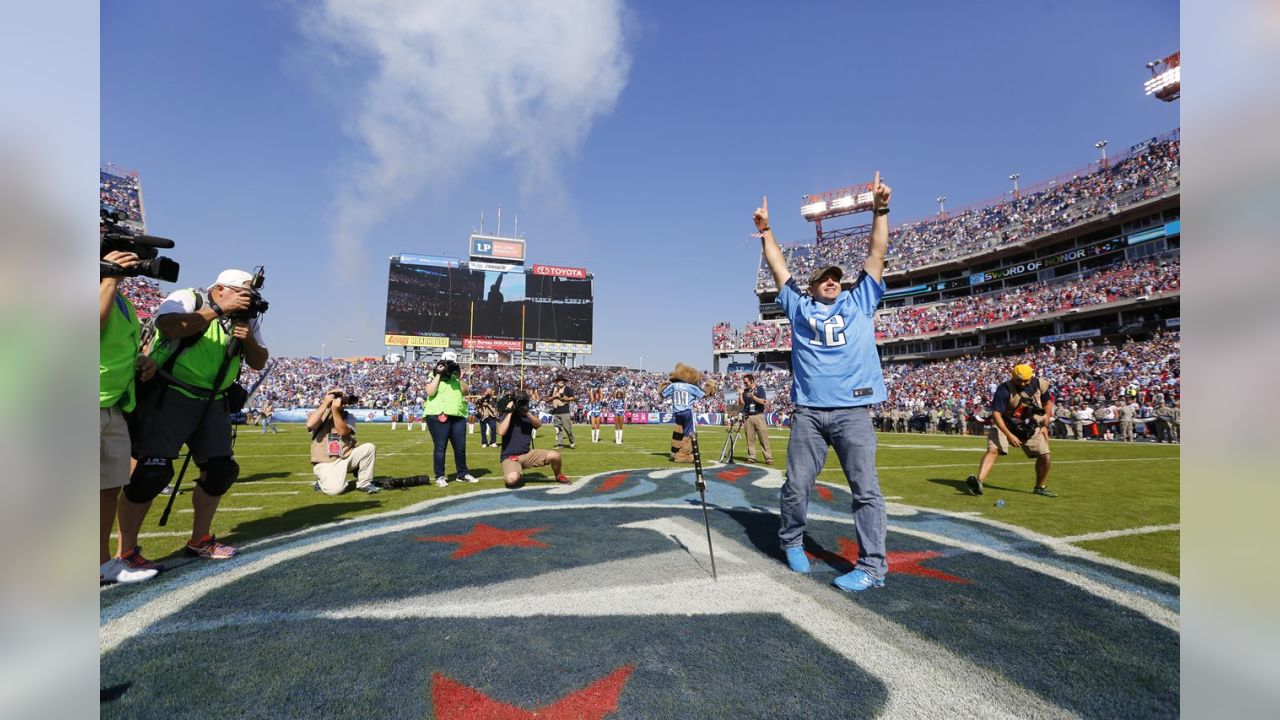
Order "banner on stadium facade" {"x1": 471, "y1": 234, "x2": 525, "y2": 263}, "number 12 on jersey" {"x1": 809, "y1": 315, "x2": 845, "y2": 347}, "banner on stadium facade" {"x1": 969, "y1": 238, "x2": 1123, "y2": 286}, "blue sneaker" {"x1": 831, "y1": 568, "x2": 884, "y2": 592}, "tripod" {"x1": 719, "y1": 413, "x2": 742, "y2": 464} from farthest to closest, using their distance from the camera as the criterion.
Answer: "banner on stadium facade" {"x1": 471, "y1": 234, "x2": 525, "y2": 263} → "banner on stadium facade" {"x1": 969, "y1": 238, "x2": 1123, "y2": 286} → "tripod" {"x1": 719, "y1": 413, "x2": 742, "y2": 464} → "number 12 on jersey" {"x1": 809, "y1": 315, "x2": 845, "y2": 347} → "blue sneaker" {"x1": 831, "y1": 568, "x2": 884, "y2": 592}

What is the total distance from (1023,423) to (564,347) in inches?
1561

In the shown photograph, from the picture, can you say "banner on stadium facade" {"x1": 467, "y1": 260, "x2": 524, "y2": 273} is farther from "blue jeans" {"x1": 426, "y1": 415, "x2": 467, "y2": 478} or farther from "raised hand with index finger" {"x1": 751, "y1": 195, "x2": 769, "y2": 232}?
"raised hand with index finger" {"x1": 751, "y1": 195, "x2": 769, "y2": 232}

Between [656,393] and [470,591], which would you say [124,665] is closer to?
[470,591]

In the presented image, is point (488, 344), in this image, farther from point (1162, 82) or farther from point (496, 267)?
point (1162, 82)

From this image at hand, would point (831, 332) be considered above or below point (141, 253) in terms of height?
below

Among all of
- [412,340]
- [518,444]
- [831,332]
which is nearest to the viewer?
[831,332]

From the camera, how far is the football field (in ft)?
6.98

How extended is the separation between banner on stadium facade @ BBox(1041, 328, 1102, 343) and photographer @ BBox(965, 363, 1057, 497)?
3557 centimetres

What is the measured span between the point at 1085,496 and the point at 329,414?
9834 millimetres

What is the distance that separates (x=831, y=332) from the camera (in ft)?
12.2

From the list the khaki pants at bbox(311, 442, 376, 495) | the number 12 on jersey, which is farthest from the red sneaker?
the number 12 on jersey

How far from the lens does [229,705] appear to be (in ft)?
6.75

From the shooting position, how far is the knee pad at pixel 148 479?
3609 mm

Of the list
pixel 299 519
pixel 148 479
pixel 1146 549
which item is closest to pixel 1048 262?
pixel 1146 549
